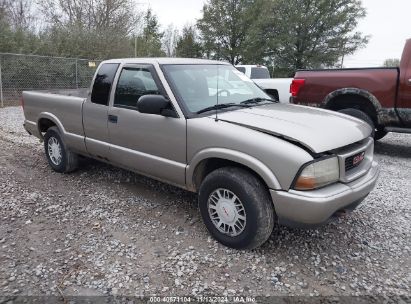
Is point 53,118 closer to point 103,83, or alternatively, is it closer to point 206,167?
point 103,83

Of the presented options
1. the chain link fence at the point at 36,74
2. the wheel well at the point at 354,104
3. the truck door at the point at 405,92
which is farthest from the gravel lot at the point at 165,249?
the chain link fence at the point at 36,74

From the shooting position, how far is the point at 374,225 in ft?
12.8

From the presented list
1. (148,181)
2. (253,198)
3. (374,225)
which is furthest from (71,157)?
(374,225)

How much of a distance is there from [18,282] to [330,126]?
3.01 m

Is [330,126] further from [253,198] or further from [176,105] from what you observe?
[176,105]

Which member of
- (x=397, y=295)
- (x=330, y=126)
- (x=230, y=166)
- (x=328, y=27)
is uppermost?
(x=328, y=27)

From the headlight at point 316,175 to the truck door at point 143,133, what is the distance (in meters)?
1.27

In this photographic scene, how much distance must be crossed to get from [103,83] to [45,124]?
1807mm

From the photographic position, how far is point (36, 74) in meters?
14.3

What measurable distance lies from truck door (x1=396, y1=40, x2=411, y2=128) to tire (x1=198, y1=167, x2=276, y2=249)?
4439mm

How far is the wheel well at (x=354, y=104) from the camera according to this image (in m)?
6.67

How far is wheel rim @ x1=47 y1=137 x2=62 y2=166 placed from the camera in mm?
5470

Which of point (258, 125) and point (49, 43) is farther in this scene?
point (49, 43)

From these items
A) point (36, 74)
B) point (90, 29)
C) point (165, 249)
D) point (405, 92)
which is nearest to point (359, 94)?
point (405, 92)
